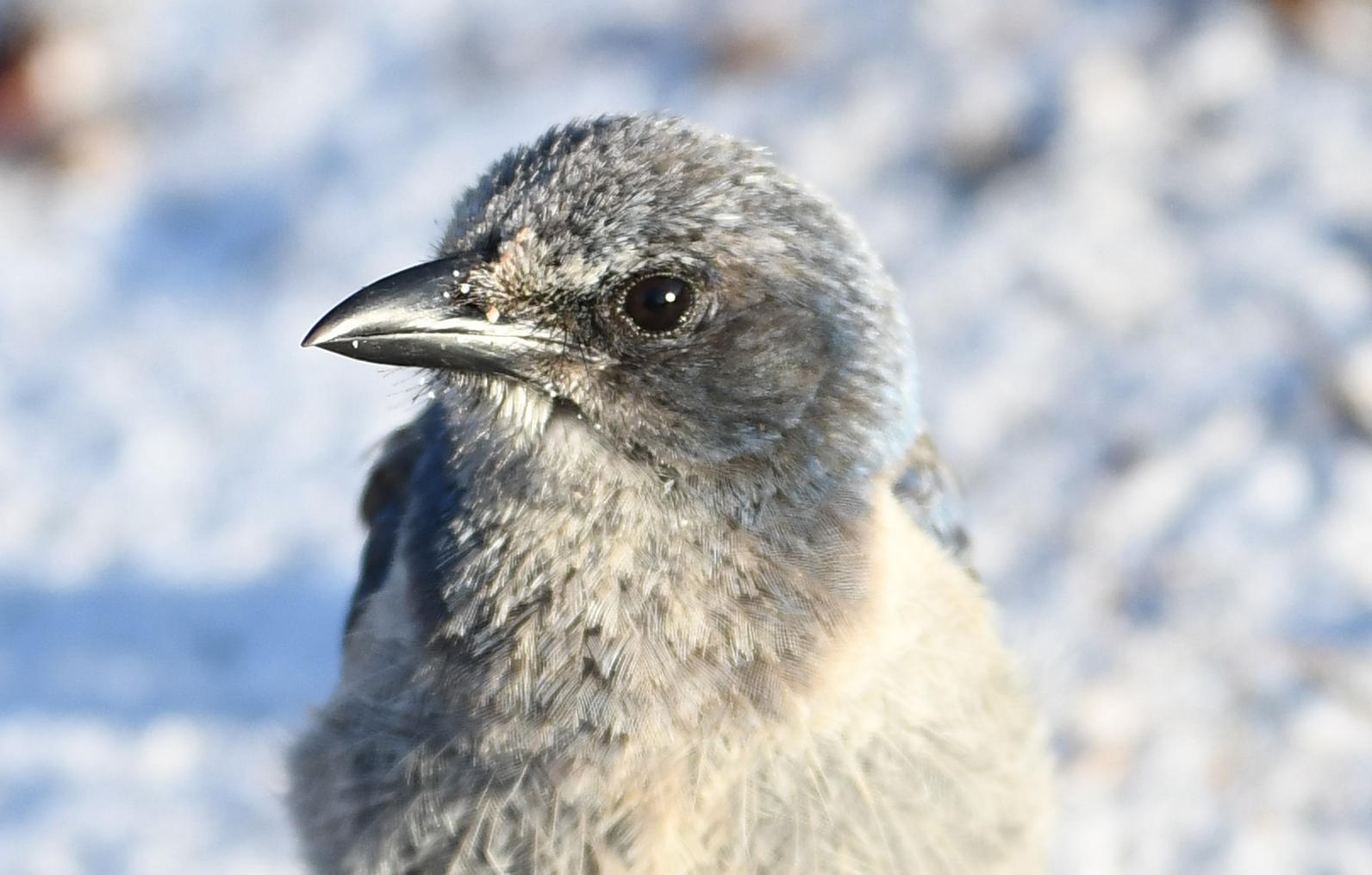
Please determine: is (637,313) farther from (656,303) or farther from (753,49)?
(753,49)

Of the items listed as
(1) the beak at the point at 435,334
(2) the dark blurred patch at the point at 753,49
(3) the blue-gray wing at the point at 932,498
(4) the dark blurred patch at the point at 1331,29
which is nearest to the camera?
(1) the beak at the point at 435,334

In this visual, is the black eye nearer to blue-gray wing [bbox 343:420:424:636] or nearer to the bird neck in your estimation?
the bird neck

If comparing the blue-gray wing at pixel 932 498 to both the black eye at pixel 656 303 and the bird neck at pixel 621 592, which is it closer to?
the bird neck at pixel 621 592

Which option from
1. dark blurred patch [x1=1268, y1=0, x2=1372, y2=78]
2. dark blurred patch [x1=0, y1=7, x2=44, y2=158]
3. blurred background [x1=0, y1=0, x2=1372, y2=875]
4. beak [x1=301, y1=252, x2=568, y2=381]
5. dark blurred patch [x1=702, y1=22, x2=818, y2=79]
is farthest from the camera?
dark blurred patch [x1=702, y1=22, x2=818, y2=79]

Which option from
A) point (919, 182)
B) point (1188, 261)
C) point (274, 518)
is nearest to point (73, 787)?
point (274, 518)

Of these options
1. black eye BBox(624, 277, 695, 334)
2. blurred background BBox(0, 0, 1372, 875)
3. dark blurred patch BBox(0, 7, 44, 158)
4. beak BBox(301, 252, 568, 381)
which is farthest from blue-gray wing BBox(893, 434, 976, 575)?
dark blurred patch BBox(0, 7, 44, 158)

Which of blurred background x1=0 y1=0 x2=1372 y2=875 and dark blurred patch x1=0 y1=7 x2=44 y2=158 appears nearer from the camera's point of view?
blurred background x1=0 y1=0 x2=1372 y2=875

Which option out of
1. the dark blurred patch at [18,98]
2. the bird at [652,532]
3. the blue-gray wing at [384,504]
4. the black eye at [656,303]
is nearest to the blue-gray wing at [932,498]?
the bird at [652,532]

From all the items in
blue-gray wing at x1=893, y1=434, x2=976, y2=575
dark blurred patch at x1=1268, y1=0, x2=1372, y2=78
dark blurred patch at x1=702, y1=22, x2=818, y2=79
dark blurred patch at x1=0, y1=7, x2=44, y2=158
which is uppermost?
dark blurred patch at x1=0, y1=7, x2=44, y2=158

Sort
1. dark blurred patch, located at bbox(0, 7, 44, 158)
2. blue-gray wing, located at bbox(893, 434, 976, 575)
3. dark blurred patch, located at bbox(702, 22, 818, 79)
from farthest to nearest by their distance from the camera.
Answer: dark blurred patch, located at bbox(702, 22, 818, 79)
dark blurred patch, located at bbox(0, 7, 44, 158)
blue-gray wing, located at bbox(893, 434, 976, 575)
